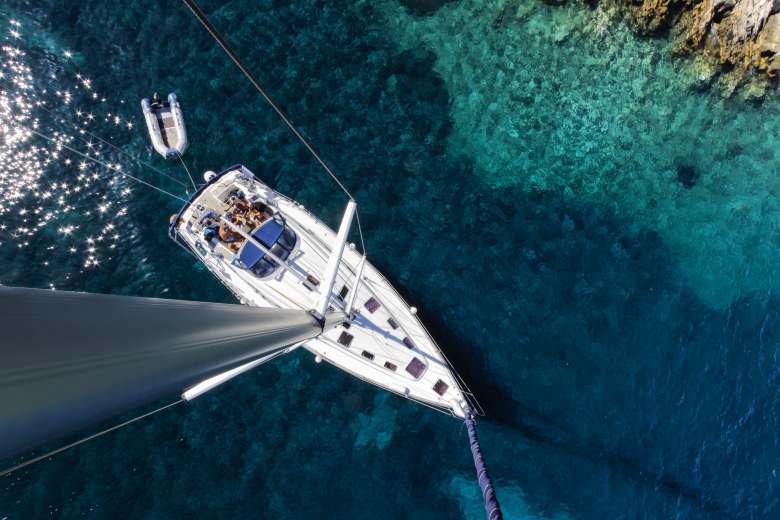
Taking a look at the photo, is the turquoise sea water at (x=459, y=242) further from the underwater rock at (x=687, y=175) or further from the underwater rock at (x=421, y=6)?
the underwater rock at (x=421, y=6)

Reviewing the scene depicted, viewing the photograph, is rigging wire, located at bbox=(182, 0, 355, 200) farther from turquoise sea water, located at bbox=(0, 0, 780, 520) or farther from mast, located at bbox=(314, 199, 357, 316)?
mast, located at bbox=(314, 199, 357, 316)

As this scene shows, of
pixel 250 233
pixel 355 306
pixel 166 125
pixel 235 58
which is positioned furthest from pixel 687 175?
pixel 166 125

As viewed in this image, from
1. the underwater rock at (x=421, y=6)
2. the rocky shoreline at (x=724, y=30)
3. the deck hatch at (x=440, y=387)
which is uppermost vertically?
the rocky shoreline at (x=724, y=30)

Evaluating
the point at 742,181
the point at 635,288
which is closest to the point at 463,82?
the point at 635,288

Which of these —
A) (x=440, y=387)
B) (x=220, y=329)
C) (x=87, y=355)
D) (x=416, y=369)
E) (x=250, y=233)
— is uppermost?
(x=87, y=355)

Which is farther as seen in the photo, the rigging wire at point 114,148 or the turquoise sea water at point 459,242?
the rigging wire at point 114,148

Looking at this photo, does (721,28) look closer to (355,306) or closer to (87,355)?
(355,306)

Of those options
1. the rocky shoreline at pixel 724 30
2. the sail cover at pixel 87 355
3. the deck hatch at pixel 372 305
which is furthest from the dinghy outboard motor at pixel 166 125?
the rocky shoreline at pixel 724 30
